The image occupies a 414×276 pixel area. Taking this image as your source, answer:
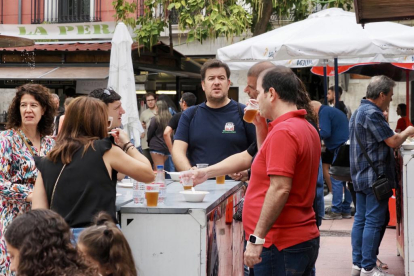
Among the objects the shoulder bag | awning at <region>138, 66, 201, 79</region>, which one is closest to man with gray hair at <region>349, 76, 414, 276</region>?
the shoulder bag

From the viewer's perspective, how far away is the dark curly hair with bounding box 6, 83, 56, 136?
5.10m

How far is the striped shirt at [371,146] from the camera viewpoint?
6914mm

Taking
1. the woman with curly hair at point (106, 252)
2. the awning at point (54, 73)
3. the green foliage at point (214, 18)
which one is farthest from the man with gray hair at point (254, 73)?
the awning at point (54, 73)

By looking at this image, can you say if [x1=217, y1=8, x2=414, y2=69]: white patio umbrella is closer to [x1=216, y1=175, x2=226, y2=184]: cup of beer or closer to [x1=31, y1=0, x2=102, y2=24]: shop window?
[x1=216, y1=175, x2=226, y2=184]: cup of beer

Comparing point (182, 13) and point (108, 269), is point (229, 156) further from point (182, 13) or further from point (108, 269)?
point (182, 13)

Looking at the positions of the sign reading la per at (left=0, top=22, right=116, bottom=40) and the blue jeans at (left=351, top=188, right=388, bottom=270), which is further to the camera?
the sign reading la per at (left=0, top=22, right=116, bottom=40)

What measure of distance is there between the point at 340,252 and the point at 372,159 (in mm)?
2086

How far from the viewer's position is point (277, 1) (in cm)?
1503

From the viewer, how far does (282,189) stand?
3848 millimetres

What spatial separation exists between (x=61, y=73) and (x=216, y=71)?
10.9m

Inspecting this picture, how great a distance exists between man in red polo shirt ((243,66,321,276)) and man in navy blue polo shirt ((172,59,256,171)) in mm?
1853

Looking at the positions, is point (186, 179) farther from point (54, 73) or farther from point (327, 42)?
point (54, 73)

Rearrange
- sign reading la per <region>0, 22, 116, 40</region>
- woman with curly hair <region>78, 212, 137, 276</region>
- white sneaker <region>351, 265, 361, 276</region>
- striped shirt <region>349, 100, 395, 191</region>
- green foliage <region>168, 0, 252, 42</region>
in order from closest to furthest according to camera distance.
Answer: woman with curly hair <region>78, 212, 137, 276</region>, striped shirt <region>349, 100, 395, 191</region>, white sneaker <region>351, 265, 361, 276</region>, green foliage <region>168, 0, 252, 42</region>, sign reading la per <region>0, 22, 116, 40</region>

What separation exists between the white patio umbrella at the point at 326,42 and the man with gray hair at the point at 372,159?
2.03 m
